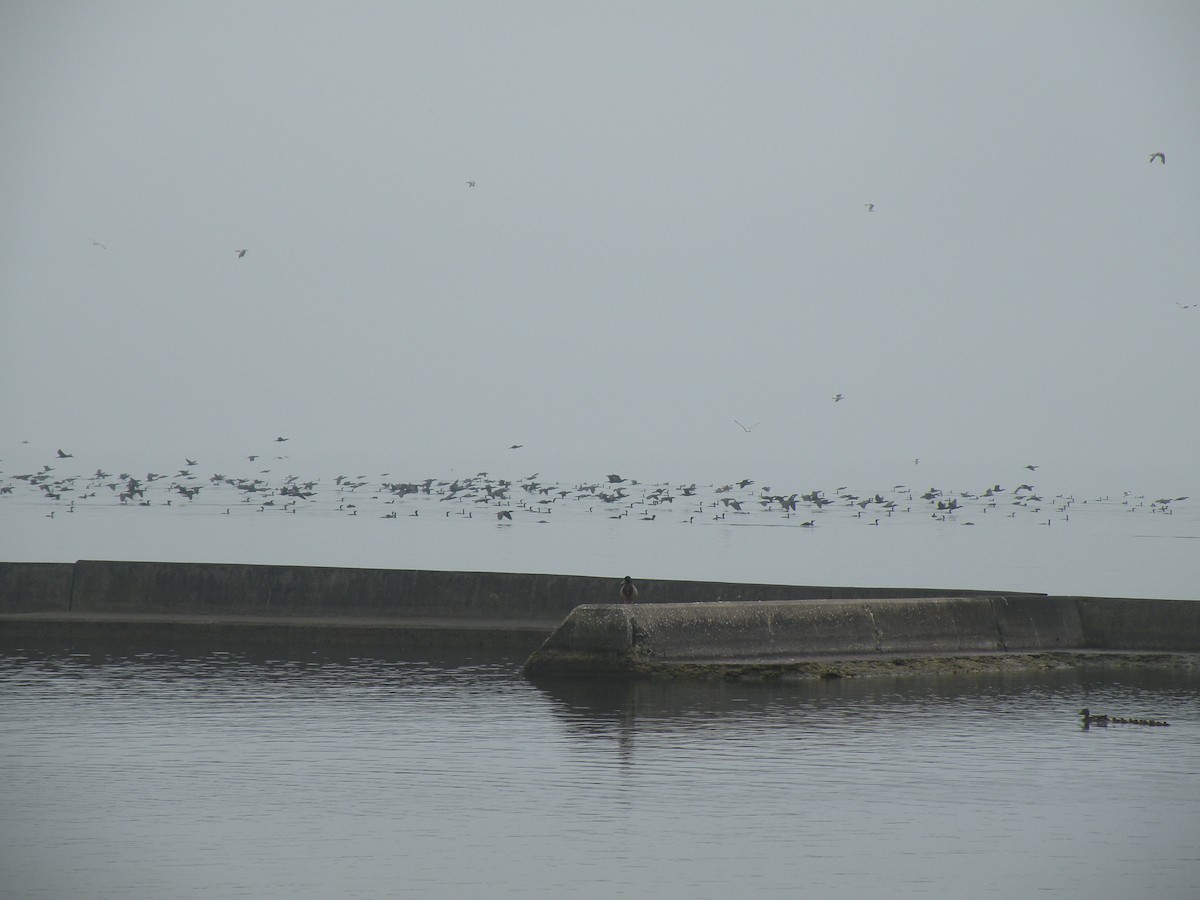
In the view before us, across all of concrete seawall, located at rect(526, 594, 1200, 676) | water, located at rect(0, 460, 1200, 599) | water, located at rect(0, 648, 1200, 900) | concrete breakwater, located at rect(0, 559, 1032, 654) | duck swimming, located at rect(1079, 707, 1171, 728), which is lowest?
water, located at rect(0, 648, 1200, 900)

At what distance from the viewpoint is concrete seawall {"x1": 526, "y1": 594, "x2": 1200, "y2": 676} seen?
17.6 metres

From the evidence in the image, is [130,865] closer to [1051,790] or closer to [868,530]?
[1051,790]

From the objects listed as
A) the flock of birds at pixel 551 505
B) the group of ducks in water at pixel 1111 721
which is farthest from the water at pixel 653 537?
the group of ducks in water at pixel 1111 721

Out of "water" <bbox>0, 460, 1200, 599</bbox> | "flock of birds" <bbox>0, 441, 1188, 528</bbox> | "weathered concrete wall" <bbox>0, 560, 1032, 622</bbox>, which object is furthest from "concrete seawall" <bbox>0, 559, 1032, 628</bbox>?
"flock of birds" <bbox>0, 441, 1188, 528</bbox>

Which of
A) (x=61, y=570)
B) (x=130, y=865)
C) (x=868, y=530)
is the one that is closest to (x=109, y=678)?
(x=61, y=570)

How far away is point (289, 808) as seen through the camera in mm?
11500

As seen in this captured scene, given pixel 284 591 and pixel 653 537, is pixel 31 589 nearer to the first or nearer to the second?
pixel 284 591

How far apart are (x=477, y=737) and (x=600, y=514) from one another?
2947 inches

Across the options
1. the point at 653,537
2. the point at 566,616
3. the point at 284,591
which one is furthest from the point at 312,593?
the point at 653,537

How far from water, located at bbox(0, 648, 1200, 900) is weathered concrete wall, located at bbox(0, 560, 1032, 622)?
3.92 metres

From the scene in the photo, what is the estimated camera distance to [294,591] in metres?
22.3

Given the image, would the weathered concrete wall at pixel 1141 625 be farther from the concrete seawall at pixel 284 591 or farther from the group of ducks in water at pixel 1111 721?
the group of ducks in water at pixel 1111 721

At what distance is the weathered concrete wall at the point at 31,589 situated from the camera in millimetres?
22094

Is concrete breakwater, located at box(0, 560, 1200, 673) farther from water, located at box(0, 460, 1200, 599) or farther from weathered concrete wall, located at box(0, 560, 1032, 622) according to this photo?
water, located at box(0, 460, 1200, 599)
